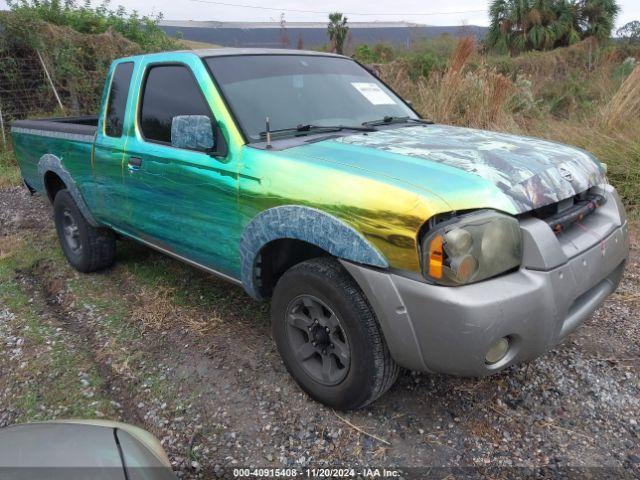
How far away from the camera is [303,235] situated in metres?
2.39

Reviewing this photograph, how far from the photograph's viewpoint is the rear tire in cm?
429

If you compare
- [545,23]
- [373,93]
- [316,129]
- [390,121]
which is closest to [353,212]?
[316,129]

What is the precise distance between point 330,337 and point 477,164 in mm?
1043

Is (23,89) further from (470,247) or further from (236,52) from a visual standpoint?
(470,247)

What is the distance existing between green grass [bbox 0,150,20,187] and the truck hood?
23.0 ft

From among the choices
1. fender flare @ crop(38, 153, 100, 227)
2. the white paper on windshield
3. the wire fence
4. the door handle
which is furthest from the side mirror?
the wire fence

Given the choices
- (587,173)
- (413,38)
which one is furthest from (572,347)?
(413,38)

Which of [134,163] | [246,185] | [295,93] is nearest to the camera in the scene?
[246,185]

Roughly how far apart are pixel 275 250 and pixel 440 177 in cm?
99

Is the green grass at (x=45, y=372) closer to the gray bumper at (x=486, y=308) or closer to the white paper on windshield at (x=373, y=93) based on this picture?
the gray bumper at (x=486, y=308)

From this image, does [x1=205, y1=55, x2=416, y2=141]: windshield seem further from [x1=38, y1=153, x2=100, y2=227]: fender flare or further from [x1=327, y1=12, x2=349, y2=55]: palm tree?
[x1=327, y1=12, x2=349, y2=55]: palm tree

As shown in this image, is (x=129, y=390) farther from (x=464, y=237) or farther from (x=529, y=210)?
(x=529, y=210)

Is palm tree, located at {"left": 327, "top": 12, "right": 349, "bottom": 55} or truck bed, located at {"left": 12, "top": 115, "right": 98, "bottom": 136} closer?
truck bed, located at {"left": 12, "top": 115, "right": 98, "bottom": 136}

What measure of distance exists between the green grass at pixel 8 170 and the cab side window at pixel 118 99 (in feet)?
16.4
